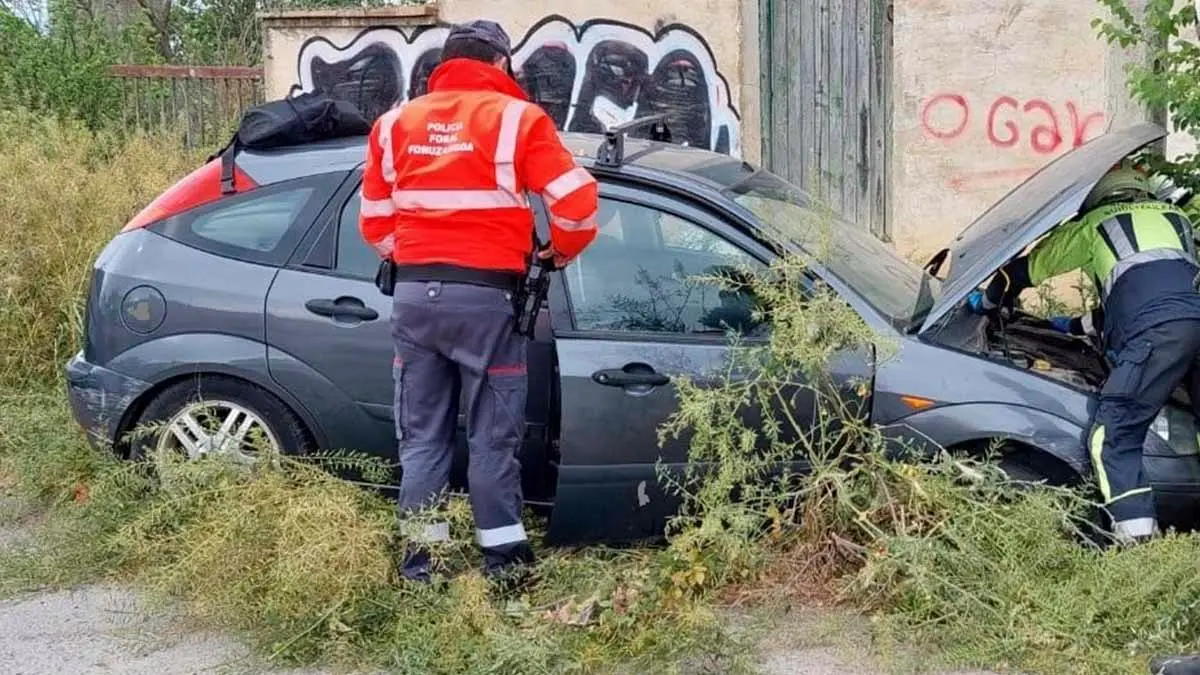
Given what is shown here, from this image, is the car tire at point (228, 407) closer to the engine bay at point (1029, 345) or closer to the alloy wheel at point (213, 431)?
the alloy wheel at point (213, 431)

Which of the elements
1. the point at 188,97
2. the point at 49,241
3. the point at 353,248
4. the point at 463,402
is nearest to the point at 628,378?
the point at 463,402

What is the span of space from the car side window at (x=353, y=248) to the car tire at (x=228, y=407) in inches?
22.4

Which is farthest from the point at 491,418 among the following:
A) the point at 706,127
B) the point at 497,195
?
the point at 706,127

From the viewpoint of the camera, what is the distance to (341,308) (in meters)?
4.78

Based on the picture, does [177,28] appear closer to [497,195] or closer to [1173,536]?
[497,195]

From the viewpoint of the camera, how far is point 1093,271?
4.67 meters

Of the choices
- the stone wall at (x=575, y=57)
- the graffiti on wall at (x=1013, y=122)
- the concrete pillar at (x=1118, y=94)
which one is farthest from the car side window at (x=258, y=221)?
the concrete pillar at (x=1118, y=94)

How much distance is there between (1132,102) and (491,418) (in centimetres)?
628

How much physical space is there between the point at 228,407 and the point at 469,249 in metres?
1.33

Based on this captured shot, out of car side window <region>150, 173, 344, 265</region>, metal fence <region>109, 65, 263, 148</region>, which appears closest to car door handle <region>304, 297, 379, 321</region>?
car side window <region>150, 173, 344, 265</region>

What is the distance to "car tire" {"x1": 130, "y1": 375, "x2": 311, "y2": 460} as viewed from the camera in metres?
4.87

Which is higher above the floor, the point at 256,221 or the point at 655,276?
the point at 256,221

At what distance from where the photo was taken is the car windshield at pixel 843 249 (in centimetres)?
462

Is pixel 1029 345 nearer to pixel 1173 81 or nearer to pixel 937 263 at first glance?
pixel 937 263
